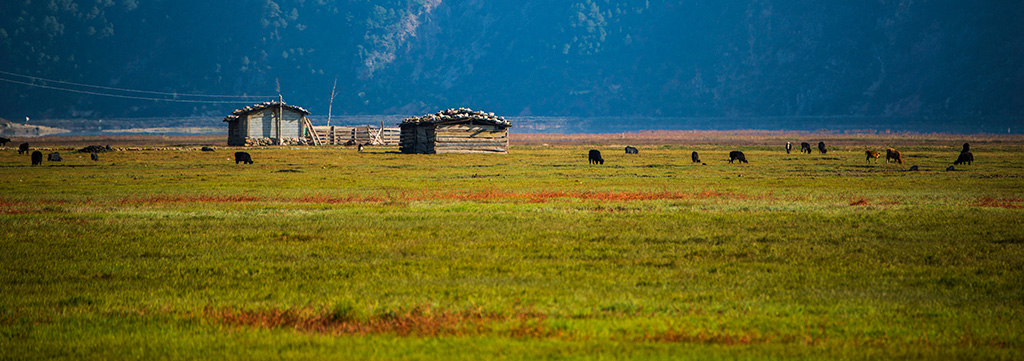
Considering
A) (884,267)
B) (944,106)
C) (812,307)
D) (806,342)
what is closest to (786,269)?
(884,267)

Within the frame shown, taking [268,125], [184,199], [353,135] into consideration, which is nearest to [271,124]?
[268,125]

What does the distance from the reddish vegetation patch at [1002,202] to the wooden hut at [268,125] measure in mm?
66966

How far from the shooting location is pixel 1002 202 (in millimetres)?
22547

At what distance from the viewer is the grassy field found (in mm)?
8117

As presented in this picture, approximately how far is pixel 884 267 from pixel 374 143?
3207 inches

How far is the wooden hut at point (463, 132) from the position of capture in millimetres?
61219

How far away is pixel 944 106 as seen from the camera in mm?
194250

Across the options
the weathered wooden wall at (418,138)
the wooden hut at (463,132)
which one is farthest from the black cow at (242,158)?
the weathered wooden wall at (418,138)

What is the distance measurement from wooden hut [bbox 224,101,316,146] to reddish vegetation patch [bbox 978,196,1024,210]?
6697 cm

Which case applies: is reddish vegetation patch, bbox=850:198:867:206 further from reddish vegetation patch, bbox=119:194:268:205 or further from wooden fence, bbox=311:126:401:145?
wooden fence, bbox=311:126:401:145

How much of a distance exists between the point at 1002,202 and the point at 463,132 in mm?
42885

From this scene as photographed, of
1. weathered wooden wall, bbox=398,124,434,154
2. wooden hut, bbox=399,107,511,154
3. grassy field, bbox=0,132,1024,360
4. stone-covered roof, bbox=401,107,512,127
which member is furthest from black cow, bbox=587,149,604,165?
grassy field, bbox=0,132,1024,360

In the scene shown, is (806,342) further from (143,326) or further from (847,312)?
(143,326)

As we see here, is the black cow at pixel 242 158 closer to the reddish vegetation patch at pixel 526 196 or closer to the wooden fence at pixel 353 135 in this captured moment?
the reddish vegetation patch at pixel 526 196
